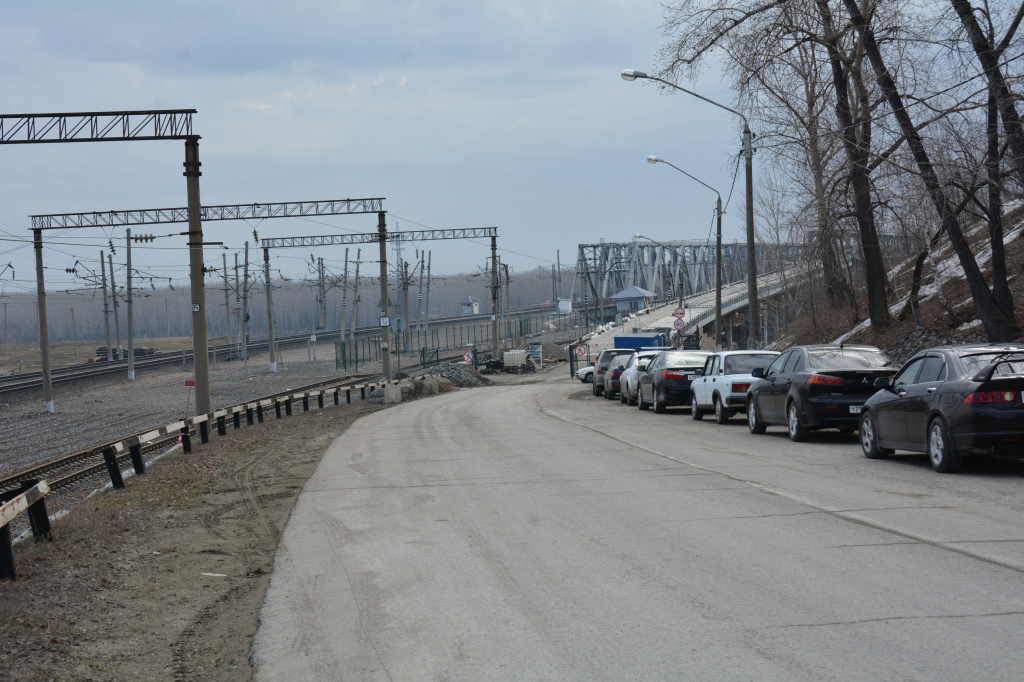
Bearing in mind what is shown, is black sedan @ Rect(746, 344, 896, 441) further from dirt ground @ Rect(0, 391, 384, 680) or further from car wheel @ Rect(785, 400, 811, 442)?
dirt ground @ Rect(0, 391, 384, 680)

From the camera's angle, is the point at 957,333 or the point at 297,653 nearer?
the point at 297,653

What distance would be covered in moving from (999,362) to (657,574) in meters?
6.66

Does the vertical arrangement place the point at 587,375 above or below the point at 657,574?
below

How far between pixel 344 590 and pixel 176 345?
4229 inches

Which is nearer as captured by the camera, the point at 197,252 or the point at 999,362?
the point at 999,362

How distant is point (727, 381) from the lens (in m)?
21.5

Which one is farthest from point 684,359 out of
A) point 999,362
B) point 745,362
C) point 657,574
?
point 657,574

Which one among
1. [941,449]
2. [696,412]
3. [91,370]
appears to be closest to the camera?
[941,449]

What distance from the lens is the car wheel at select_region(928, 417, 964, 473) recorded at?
11.8 m

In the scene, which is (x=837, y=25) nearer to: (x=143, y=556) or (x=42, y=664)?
(x=143, y=556)

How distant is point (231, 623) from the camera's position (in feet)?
22.8

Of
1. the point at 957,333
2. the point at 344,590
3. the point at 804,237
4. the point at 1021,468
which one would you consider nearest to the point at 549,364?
the point at 804,237

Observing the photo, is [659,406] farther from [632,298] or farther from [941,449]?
[632,298]

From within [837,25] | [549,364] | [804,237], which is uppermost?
[837,25]
